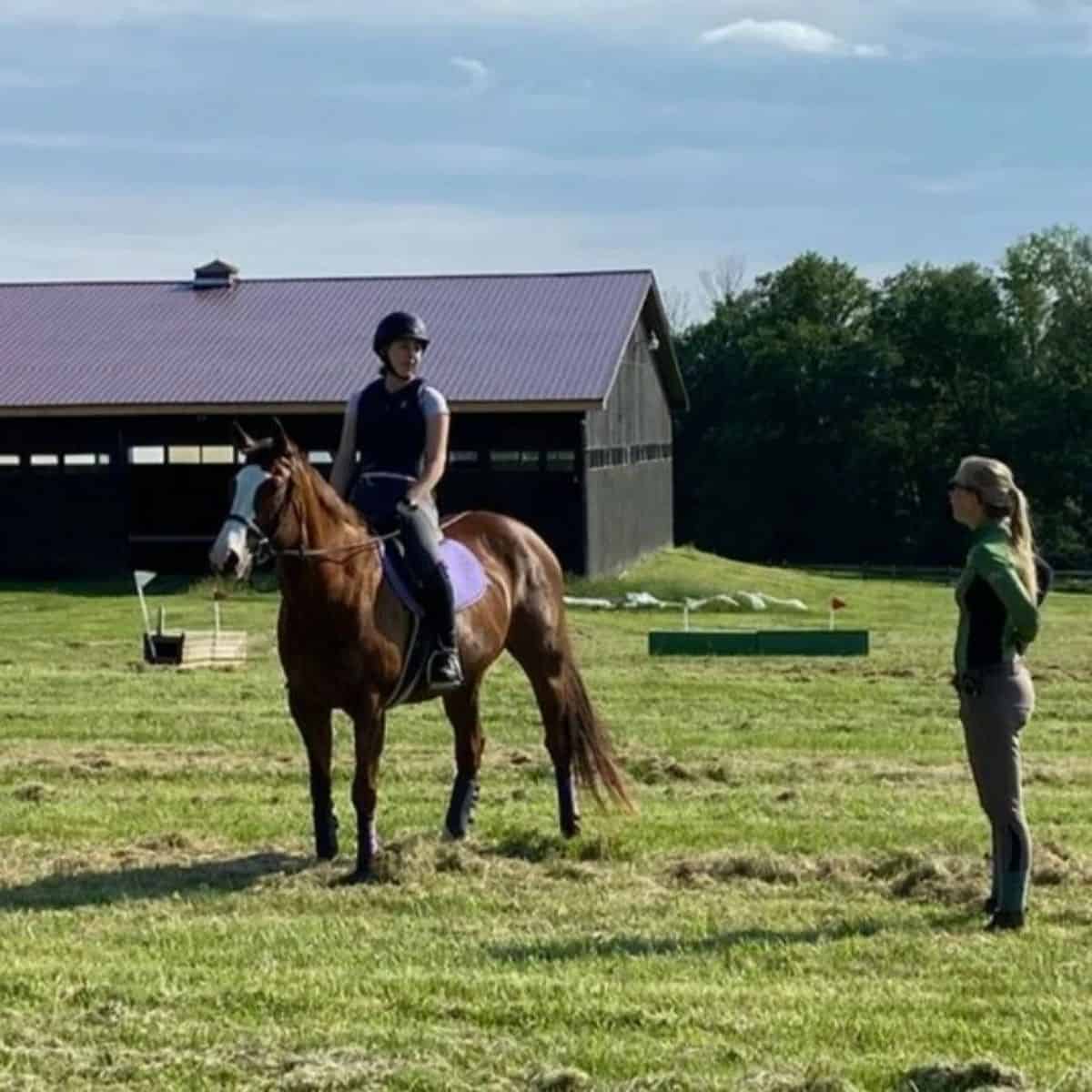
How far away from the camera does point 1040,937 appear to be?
828 centimetres

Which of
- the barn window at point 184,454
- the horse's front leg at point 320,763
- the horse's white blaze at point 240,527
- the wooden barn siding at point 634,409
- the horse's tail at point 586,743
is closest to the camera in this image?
the horse's white blaze at point 240,527

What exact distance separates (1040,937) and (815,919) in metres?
1.00

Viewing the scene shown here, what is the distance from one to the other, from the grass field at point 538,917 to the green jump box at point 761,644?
7212 mm

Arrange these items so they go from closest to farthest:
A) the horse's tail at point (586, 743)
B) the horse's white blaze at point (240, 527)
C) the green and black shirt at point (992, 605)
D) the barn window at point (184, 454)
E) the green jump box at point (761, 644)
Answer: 1. the green and black shirt at point (992, 605)
2. the horse's white blaze at point (240, 527)
3. the horse's tail at point (586, 743)
4. the green jump box at point (761, 644)
5. the barn window at point (184, 454)

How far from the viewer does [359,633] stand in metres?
10.0

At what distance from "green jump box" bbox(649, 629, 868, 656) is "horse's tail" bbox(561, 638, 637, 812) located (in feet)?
42.4

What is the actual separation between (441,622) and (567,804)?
1.44m

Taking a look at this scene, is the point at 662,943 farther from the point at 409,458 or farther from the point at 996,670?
the point at 409,458

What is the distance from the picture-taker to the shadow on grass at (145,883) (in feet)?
30.8

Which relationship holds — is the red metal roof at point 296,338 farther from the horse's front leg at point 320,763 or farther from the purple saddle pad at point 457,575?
the horse's front leg at point 320,763

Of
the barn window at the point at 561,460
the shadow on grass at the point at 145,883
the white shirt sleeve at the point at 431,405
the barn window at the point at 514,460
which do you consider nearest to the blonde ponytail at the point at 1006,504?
the white shirt sleeve at the point at 431,405

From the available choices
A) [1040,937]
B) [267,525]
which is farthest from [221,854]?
[1040,937]

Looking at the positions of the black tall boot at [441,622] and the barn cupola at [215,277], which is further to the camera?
the barn cupola at [215,277]

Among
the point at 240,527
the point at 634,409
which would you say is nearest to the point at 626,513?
the point at 634,409
